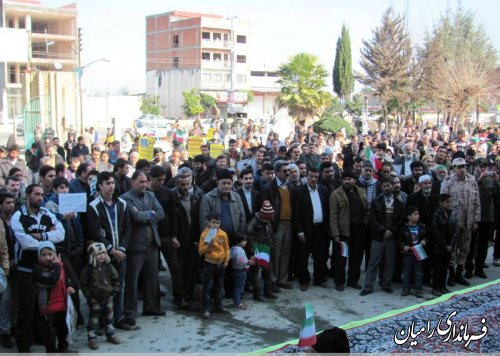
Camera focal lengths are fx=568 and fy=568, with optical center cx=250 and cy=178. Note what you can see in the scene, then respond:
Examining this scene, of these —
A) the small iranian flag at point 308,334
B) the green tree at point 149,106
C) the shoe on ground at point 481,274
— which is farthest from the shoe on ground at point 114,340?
the green tree at point 149,106

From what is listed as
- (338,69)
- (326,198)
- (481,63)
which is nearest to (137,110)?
(338,69)

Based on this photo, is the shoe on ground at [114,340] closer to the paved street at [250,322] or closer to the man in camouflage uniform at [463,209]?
the paved street at [250,322]

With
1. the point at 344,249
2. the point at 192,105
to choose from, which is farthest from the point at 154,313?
the point at 192,105

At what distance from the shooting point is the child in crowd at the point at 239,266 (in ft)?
23.6

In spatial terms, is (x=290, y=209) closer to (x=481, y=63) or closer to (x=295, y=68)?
(x=481, y=63)

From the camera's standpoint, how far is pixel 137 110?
5884cm

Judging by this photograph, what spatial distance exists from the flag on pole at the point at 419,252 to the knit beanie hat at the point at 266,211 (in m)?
2.05

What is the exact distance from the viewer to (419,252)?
7.82m

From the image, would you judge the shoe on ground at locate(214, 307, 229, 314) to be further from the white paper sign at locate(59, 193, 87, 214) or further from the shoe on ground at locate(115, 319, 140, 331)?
the white paper sign at locate(59, 193, 87, 214)

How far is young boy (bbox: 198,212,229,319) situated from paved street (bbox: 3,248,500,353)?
33cm

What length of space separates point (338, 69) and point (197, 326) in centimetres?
4742

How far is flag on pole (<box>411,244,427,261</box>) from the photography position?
780cm

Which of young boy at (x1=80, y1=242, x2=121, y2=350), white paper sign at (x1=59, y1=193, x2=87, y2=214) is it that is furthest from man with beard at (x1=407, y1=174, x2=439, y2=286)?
white paper sign at (x1=59, y1=193, x2=87, y2=214)

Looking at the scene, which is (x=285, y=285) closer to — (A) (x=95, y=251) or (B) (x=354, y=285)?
(B) (x=354, y=285)
